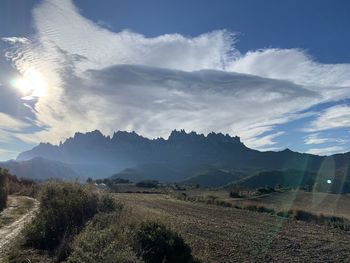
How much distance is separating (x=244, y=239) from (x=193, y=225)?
4926 millimetres

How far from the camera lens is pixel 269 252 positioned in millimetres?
21188

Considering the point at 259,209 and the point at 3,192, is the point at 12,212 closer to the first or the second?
the point at 3,192

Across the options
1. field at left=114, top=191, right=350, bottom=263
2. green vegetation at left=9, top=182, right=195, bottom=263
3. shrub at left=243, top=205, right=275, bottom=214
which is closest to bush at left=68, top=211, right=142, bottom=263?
green vegetation at left=9, top=182, right=195, bottom=263

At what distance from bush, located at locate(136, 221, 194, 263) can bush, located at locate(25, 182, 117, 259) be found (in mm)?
2768

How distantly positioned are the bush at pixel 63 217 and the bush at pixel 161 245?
9.08ft

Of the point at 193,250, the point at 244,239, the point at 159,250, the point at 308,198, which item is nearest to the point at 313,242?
the point at 244,239

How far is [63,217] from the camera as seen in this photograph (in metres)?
21.1

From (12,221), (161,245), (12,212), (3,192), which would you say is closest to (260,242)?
(161,245)

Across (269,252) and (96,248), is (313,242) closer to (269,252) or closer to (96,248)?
(269,252)

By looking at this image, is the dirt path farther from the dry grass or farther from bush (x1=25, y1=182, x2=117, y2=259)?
bush (x1=25, y1=182, x2=117, y2=259)

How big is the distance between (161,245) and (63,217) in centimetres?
657

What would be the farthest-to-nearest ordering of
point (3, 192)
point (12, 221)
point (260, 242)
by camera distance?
point (3, 192) → point (12, 221) → point (260, 242)

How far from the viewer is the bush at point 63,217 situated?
60.9ft

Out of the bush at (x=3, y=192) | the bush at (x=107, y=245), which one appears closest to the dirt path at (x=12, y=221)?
the bush at (x=3, y=192)
